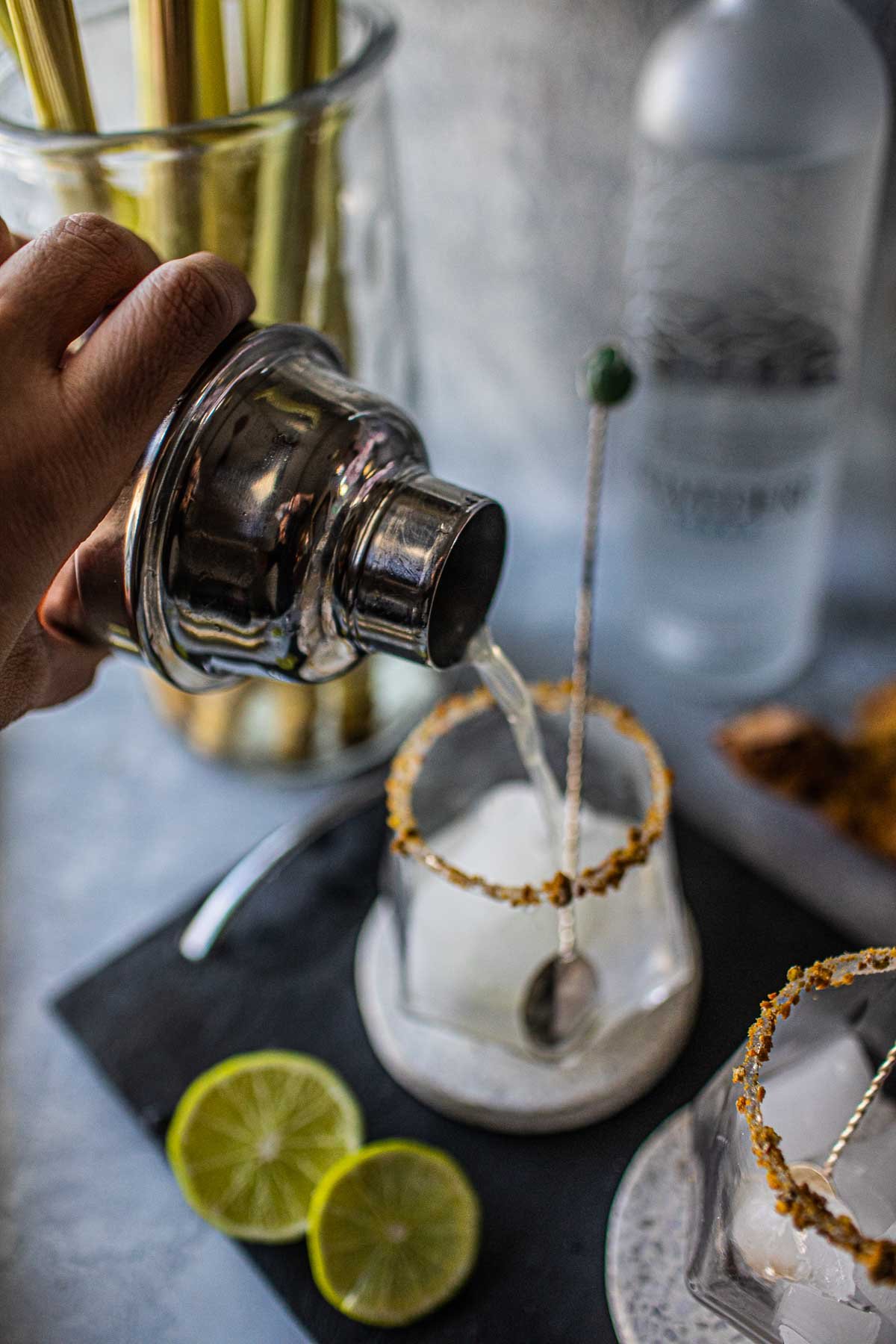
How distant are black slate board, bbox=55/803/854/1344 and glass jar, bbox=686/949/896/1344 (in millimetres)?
71

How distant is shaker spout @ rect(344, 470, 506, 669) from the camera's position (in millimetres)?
438

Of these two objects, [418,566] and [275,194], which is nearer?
[418,566]

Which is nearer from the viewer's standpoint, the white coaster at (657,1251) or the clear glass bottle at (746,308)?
the white coaster at (657,1251)

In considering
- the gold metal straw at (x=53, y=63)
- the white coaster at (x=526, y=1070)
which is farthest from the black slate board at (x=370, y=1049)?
the gold metal straw at (x=53, y=63)

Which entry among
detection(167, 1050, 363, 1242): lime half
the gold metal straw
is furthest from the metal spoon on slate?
the gold metal straw

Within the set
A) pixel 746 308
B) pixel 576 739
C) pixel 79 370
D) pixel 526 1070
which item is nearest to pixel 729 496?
pixel 746 308

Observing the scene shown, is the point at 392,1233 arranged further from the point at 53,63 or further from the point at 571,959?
the point at 53,63

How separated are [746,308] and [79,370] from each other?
0.46 m

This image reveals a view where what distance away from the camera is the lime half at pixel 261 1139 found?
1.87ft

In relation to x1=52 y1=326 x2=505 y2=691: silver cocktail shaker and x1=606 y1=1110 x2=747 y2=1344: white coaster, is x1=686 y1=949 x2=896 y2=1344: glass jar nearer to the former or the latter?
x1=606 y1=1110 x2=747 y2=1344: white coaster

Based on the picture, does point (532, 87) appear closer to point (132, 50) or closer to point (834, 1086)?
point (132, 50)

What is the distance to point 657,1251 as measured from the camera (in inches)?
21.3

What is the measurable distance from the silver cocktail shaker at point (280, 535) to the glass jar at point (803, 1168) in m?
0.20

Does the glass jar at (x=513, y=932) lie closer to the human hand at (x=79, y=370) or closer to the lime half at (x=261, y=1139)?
the lime half at (x=261, y=1139)
